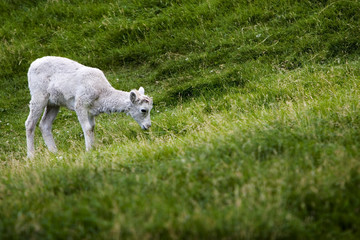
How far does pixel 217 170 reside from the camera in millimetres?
5352

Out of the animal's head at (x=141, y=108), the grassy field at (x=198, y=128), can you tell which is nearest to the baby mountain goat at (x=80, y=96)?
the animal's head at (x=141, y=108)

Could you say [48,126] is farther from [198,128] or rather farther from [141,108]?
[198,128]

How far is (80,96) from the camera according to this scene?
948cm

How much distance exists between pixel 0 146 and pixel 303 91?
26.5 feet

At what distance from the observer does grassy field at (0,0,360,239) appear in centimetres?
442

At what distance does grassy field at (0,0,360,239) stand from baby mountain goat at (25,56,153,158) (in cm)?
53

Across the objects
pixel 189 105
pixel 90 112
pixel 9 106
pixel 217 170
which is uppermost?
pixel 217 170

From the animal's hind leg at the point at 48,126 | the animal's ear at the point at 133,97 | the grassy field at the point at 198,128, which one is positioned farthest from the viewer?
the animal's hind leg at the point at 48,126

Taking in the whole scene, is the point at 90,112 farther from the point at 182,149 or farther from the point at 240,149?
the point at 240,149

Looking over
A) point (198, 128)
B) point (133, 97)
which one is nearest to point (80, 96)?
point (133, 97)

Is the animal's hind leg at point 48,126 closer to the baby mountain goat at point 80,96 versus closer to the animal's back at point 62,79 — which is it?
the baby mountain goat at point 80,96

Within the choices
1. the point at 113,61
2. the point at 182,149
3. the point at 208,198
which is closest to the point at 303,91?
the point at 182,149

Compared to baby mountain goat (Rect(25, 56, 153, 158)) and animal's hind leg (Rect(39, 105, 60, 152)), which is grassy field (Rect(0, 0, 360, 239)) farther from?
baby mountain goat (Rect(25, 56, 153, 158))

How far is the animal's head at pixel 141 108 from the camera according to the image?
9453 mm
